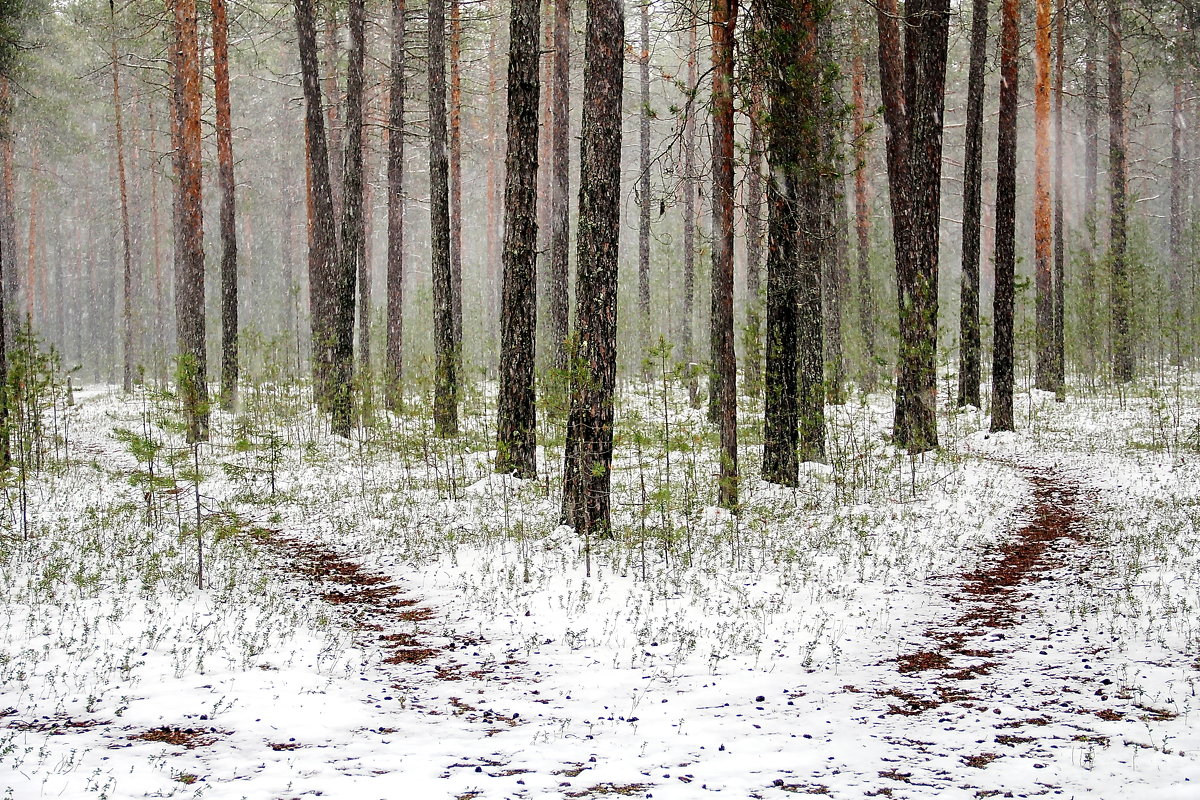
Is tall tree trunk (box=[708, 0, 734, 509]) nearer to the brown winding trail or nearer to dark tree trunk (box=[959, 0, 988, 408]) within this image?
the brown winding trail

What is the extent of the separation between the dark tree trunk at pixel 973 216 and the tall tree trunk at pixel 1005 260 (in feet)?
1.45

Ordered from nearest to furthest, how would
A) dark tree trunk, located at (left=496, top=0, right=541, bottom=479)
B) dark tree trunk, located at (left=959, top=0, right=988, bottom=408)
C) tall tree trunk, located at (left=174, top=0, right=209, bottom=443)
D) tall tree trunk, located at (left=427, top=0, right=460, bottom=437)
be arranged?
1. dark tree trunk, located at (left=496, top=0, right=541, bottom=479)
2. tall tree trunk, located at (left=427, top=0, right=460, bottom=437)
3. dark tree trunk, located at (left=959, top=0, right=988, bottom=408)
4. tall tree trunk, located at (left=174, top=0, right=209, bottom=443)

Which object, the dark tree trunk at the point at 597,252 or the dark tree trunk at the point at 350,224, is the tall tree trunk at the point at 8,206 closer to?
the dark tree trunk at the point at 350,224

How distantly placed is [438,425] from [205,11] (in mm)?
13218

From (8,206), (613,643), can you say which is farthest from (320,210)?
(8,206)

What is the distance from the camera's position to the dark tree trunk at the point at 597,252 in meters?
8.38

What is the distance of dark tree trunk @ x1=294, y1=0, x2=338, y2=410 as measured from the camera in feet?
54.0

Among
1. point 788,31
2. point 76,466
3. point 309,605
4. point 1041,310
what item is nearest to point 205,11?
point 76,466

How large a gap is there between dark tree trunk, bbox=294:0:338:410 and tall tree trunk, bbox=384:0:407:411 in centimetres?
134

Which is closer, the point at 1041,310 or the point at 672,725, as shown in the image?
the point at 672,725

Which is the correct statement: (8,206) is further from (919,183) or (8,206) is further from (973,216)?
(973,216)

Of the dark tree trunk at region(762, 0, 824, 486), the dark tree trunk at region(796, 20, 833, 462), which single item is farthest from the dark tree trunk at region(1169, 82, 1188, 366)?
the dark tree trunk at region(762, 0, 824, 486)

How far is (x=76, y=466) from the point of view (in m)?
12.7

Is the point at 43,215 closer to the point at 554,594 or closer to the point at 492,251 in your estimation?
the point at 492,251
